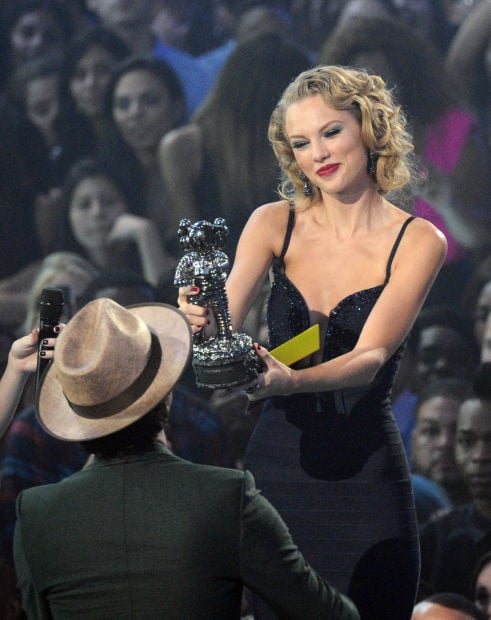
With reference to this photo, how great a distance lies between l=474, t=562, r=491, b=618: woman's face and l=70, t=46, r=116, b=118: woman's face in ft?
8.64

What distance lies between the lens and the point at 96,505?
1800 millimetres

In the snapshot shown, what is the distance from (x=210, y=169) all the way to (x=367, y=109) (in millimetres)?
2345

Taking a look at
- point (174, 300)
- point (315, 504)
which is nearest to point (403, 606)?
point (315, 504)

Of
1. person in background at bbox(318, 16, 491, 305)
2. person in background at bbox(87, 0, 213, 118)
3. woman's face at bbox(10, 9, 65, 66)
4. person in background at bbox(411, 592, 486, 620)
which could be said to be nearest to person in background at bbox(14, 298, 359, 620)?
person in background at bbox(411, 592, 486, 620)

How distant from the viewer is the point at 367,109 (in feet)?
7.84

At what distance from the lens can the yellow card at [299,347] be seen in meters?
2.24

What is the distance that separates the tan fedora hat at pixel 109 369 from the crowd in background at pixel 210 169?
94.7 inches

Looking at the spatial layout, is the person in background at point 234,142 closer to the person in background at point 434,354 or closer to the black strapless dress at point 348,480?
the person in background at point 434,354

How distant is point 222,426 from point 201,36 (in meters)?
1.76

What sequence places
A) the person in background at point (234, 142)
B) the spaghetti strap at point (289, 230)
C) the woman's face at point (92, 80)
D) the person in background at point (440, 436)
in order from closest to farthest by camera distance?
the spaghetti strap at point (289, 230) → the person in background at point (440, 436) → the person in background at point (234, 142) → the woman's face at point (92, 80)

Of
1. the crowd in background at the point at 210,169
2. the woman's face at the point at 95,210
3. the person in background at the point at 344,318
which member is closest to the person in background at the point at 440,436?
the crowd in background at the point at 210,169

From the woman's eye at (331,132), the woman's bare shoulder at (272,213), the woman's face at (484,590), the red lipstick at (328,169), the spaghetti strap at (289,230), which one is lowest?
the woman's face at (484,590)

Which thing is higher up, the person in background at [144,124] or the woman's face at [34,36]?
the woman's face at [34,36]

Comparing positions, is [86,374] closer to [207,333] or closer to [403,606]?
[207,333]
